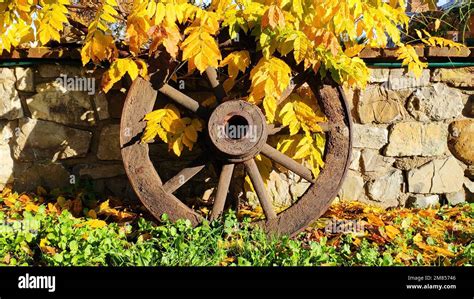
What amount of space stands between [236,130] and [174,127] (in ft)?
1.24

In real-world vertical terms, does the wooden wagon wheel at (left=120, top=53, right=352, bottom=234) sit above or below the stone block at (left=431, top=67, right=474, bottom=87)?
below

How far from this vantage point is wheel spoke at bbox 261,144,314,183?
9.82ft

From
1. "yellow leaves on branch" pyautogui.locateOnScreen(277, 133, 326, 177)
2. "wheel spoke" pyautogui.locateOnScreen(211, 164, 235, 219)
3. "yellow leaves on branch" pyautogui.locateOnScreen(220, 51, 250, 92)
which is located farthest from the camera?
"yellow leaves on branch" pyautogui.locateOnScreen(277, 133, 326, 177)

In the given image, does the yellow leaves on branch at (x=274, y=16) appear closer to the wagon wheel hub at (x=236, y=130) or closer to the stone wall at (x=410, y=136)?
the wagon wheel hub at (x=236, y=130)

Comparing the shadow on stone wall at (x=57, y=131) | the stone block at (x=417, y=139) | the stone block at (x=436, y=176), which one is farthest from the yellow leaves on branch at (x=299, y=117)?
the shadow on stone wall at (x=57, y=131)

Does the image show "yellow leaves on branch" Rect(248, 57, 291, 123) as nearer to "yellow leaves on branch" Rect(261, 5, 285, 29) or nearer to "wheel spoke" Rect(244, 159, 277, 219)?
"yellow leaves on branch" Rect(261, 5, 285, 29)

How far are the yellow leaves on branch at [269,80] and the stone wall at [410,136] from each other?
914mm

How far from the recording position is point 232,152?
2.80 meters

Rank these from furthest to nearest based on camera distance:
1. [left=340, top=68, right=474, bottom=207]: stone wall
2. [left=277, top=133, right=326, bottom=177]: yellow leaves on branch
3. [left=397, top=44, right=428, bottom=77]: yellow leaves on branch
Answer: [left=340, top=68, right=474, bottom=207]: stone wall
[left=397, top=44, right=428, bottom=77]: yellow leaves on branch
[left=277, top=133, right=326, bottom=177]: yellow leaves on branch

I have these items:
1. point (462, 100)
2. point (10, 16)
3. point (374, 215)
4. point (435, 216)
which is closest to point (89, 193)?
point (10, 16)

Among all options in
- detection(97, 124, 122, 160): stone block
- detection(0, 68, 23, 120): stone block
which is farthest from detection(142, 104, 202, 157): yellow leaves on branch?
detection(0, 68, 23, 120): stone block

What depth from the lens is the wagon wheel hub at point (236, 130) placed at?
2.80m

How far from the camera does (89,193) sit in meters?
3.39

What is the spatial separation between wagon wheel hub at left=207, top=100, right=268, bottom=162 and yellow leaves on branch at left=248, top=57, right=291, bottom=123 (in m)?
0.08
